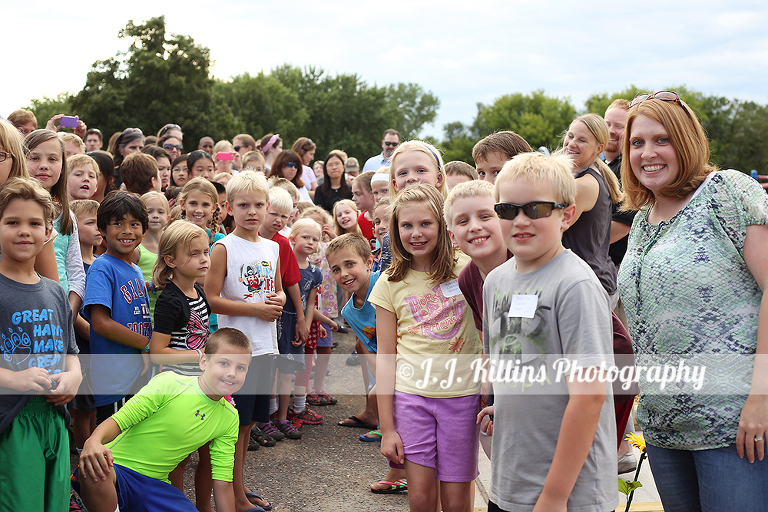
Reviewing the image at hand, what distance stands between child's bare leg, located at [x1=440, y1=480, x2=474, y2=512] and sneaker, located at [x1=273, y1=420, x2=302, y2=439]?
231 cm

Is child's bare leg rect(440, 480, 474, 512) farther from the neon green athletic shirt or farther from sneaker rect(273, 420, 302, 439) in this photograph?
sneaker rect(273, 420, 302, 439)

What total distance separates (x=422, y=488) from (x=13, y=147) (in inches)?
96.3

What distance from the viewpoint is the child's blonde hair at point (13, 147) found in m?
2.75

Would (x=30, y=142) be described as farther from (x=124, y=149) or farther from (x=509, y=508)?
(x=124, y=149)

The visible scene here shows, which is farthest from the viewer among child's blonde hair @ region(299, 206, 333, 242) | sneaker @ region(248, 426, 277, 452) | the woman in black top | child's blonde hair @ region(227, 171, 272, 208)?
the woman in black top

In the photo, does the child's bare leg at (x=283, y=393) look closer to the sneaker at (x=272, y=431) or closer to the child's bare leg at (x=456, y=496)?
the sneaker at (x=272, y=431)

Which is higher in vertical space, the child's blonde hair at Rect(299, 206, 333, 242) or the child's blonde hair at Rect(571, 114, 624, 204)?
the child's blonde hair at Rect(571, 114, 624, 204)

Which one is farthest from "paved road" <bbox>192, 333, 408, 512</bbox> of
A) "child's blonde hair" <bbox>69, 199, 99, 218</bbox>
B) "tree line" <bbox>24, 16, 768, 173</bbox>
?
"tree line" <bbox>24, 16, 768, 173</bbox>

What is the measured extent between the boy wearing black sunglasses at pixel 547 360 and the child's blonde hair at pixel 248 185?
2393 mm

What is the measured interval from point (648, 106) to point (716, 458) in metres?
1.26

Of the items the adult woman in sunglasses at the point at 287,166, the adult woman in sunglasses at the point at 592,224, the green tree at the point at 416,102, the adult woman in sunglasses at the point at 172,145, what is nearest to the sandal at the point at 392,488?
the adult woman in sunglasses at the point at 592,224

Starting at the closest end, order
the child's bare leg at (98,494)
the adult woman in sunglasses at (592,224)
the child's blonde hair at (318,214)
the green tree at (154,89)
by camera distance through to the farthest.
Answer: the child's bare leg at (98,494) < the adult woman in sunglasses at (592,224) < the child's blonde hair at (318,214) < the green tree at (154,89)

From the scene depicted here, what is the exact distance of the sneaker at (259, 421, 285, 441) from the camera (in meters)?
4.75

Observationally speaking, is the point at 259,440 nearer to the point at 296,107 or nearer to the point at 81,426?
the point at 81,426
